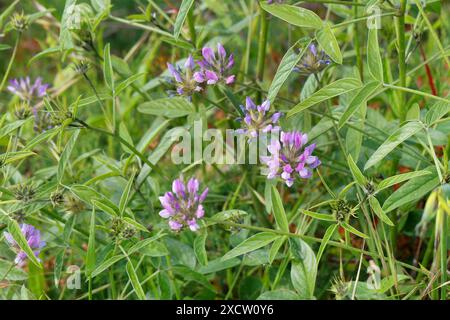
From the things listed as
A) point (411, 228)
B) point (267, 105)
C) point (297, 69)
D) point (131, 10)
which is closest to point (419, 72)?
point (411, 228)

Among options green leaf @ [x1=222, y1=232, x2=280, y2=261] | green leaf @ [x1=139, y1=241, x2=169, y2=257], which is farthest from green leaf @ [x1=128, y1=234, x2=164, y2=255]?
green leaf @ [x1=222, y1=232, x2=280, y2=261]

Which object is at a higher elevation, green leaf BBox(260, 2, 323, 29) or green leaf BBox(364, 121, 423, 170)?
green leaf BBox(260, 2, 323, 29)

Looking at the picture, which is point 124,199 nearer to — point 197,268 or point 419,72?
point 197,268

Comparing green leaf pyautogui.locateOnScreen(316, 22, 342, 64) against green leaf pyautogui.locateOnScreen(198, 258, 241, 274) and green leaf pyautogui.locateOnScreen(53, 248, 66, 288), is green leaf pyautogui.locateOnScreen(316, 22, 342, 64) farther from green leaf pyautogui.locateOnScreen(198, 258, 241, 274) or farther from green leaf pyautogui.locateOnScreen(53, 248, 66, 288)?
green leaf pyautogui.locateOnScreen(53, 248, 66, 288)

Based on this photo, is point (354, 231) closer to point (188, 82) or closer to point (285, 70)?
point (285, 70)

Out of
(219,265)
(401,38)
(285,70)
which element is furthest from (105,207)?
(401,38)

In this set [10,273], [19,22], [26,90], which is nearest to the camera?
[10,273]

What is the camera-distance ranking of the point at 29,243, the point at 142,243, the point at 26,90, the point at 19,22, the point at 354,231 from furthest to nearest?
the point at 26,90
the point at 19,22
the point at 29,243
the point at 142,243
the point at 354,231
